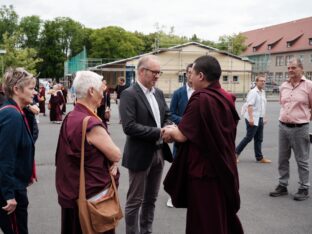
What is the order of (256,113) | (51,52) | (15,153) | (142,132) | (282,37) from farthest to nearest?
(51,52), (282,37), (256,113), (142,132), (15,153)

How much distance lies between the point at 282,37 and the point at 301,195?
69685mm

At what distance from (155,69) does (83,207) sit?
63.7 inches

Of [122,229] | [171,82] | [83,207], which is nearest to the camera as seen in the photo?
[83,207]

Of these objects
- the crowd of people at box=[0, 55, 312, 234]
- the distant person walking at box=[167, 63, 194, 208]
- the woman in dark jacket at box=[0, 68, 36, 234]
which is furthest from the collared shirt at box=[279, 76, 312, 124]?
the woman in dark jacket at box=[0, 68, 36, 234]

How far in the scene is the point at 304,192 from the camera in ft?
18.3

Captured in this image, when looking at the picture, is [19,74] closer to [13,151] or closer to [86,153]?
[13,151]

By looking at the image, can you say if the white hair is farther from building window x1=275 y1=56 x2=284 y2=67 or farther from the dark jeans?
building window x1=275 y1=56 x2=284 y2=67

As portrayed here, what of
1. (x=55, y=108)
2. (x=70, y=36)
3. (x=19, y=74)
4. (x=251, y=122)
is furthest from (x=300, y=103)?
(x=70, y=36)

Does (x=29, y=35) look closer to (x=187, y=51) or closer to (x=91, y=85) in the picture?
(x=187, y=51)

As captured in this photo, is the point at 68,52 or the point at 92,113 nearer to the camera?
the point at 92,113

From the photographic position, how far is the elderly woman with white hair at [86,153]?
262cm

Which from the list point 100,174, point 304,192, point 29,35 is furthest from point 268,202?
A: point 29,35

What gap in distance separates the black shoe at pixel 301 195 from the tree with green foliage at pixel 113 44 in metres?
62.6

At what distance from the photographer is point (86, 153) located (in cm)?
261
